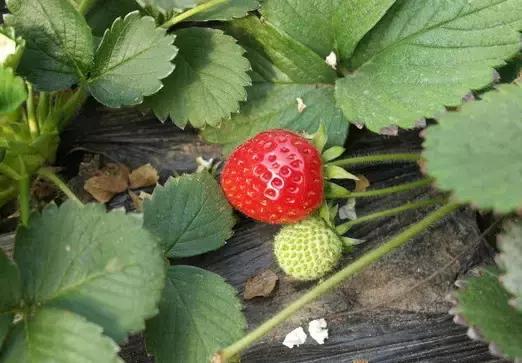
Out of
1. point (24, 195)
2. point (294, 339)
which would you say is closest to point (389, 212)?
point (294, 339)

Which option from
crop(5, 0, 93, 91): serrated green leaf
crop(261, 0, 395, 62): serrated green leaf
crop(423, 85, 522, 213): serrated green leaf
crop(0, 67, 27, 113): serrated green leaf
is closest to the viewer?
crop(423, 85, 522, 213): serrated green leaf

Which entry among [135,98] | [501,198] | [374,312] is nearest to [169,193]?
[135,98]

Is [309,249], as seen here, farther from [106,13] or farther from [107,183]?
[106,13]

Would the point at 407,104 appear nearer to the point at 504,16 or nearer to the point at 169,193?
the point at 504,16

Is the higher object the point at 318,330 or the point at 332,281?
the point at 332,281

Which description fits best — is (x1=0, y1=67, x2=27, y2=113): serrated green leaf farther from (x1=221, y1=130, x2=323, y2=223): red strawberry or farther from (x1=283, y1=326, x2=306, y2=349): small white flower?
(x1=283, y1=326, x2=306, y2=349): small white flower

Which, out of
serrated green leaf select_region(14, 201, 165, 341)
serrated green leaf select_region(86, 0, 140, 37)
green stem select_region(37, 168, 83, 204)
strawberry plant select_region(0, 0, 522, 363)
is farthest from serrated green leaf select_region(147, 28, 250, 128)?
serrated green leaf select_region(14, 201, 165, 341)
